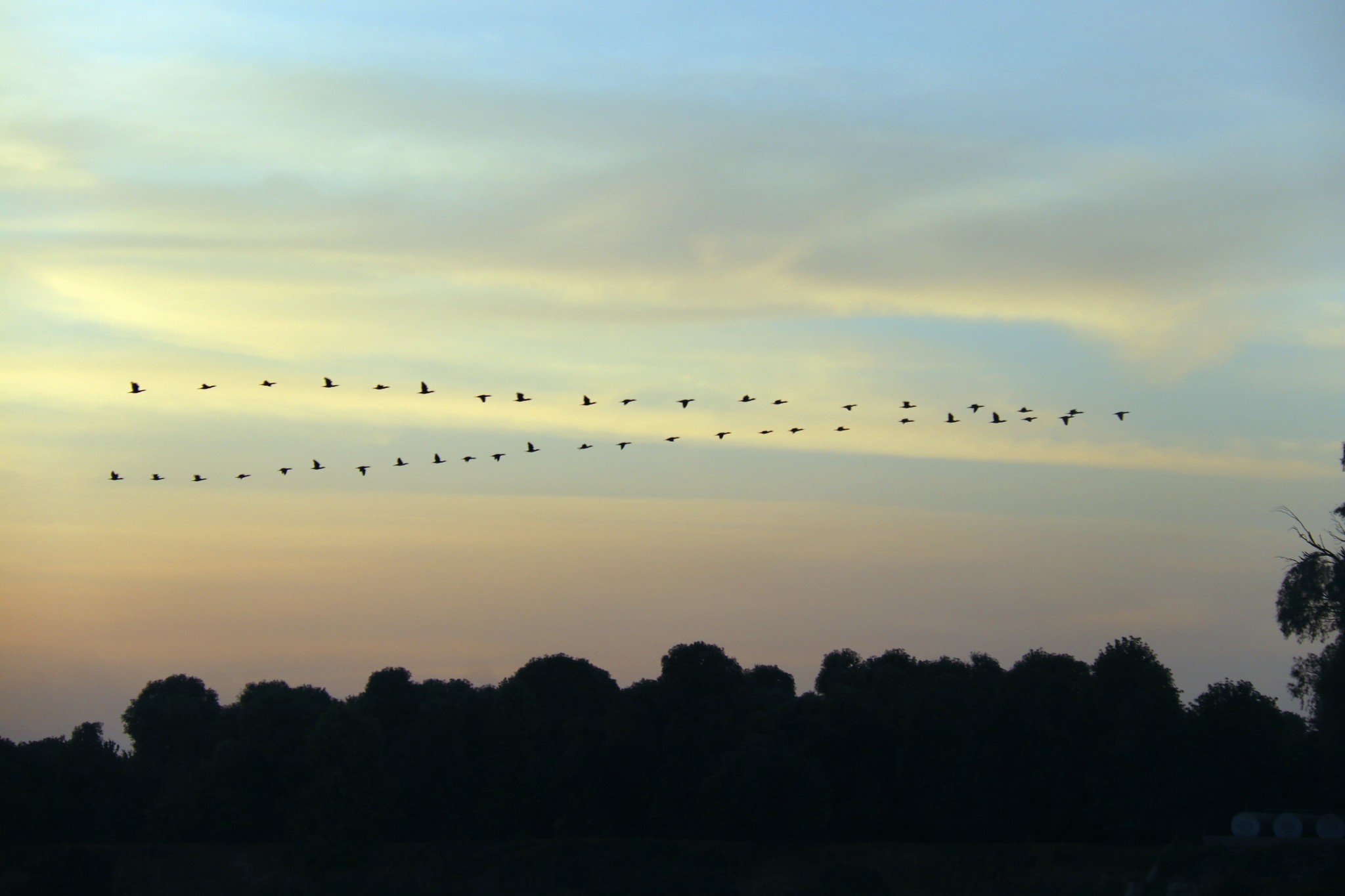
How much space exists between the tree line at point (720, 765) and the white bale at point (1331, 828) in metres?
5.32

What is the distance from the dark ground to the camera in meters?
72.0

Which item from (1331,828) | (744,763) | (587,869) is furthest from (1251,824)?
(587,869)

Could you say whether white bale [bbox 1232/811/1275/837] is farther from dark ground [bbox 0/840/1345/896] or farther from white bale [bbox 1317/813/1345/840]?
dark ground [bbox 0/840/1345/896]

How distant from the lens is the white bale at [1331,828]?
6166 centimetres

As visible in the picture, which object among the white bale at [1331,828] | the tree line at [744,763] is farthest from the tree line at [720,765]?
the white bale at [1331,828]

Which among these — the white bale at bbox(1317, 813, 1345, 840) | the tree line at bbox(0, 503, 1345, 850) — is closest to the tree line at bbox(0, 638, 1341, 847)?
the tree line at bbox(0, 503, 1345, 850)

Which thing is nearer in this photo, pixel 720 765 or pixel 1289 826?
pixel 1289 826

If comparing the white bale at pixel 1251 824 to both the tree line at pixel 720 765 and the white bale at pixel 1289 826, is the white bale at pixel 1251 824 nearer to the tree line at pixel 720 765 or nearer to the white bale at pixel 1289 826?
the white bale at pixel 1289 826

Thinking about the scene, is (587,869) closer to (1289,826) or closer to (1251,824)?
(1251,824)

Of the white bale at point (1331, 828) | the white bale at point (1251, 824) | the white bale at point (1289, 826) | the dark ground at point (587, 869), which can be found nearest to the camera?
the white bale at point (1331, 828)

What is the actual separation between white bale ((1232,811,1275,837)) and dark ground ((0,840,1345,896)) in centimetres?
275

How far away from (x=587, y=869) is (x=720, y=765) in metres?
9.52

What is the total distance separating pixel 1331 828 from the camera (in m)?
61.9

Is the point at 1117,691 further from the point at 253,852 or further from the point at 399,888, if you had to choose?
the point at 253,852
